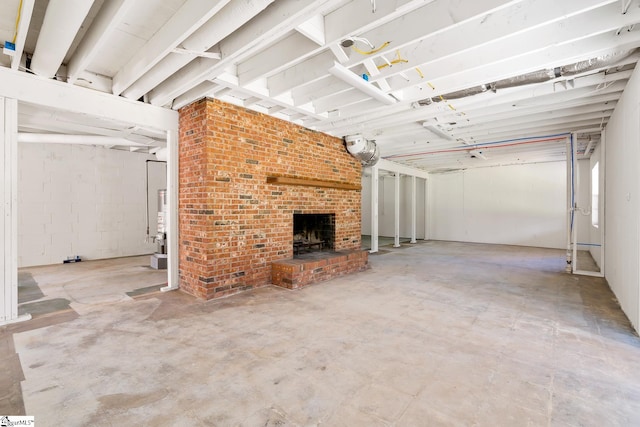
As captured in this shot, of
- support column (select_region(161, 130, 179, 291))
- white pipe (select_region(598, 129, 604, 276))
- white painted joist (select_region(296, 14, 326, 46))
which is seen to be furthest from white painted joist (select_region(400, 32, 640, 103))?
support column (select_region(161, 130, 179, 291))

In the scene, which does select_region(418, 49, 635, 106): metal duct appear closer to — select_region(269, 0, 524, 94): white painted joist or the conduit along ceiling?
the conduit along ceiling

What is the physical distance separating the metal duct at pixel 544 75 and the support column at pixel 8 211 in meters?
4.62

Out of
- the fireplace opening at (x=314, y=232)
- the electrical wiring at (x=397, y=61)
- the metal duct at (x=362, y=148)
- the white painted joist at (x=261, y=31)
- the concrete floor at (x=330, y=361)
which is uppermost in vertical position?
the electrical wiring at (x=397, y=61)

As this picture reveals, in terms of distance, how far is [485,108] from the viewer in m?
4.28

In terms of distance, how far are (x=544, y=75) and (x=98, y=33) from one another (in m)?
4.26

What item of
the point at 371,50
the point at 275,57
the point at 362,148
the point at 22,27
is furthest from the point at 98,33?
the point at 362,148

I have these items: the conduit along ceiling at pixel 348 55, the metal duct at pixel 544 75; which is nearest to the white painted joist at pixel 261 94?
the conduit along ceiling at pixel 348 55

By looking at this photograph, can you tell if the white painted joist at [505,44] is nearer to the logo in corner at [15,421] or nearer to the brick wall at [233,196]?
the brick wall at [233,196]

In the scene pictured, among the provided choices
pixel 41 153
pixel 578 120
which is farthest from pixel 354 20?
pixel 41 153

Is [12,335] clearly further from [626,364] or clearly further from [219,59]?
[626,364]

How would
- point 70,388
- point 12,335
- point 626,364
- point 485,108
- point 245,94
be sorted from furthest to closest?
point 485,108 < point 245,94 < point 12,335 < point 626,364 < point 70,388

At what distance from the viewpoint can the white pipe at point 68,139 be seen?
5.19m

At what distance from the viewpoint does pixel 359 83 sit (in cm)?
326

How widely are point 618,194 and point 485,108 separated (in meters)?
1.96
